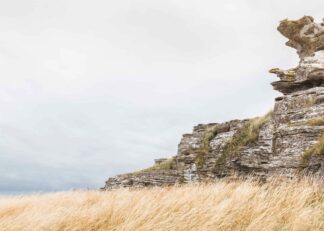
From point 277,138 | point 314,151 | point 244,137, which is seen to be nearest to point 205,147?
point 244,137

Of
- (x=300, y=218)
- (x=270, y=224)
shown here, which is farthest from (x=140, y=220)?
(x=300, y=218)

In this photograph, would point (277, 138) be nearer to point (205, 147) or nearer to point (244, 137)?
point (244, 137)

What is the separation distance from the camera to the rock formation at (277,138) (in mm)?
15602

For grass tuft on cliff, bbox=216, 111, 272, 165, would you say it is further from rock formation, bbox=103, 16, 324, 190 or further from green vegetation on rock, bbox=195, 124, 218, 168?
green vegetation on rock, bbox=195, 124, 218, 168

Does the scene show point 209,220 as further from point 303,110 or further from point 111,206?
point 303,110

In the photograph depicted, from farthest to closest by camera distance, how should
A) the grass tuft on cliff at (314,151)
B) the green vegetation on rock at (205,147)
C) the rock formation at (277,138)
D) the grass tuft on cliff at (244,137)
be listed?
1. the green vegetation on rock at (205,147)
2. the grass tuft on cliff at (244,137)
3. the rock formation at (277,138)
4. the grass tuft on cliff at (314,151)

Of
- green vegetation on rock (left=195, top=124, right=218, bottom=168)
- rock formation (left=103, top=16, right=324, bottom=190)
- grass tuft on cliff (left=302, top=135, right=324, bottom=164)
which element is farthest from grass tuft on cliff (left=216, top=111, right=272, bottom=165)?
grass tuft on cliff (left=302, top=135, right=324, bottom=164)

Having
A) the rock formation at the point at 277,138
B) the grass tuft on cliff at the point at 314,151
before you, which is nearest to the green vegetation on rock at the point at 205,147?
the rock formation at the point at 277,138

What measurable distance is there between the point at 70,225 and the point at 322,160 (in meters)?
9.44

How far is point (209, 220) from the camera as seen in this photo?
287 inches

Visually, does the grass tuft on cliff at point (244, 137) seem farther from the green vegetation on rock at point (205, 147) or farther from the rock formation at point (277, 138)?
the green vegetation on rock at point (205, 147)

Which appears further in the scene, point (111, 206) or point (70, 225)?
point (111, 206)

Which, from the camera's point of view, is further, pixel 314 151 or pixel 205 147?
pixel 205 147

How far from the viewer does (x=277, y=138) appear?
17531 millimetres
